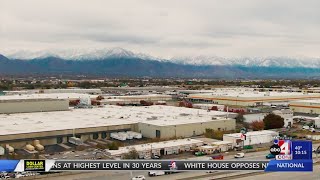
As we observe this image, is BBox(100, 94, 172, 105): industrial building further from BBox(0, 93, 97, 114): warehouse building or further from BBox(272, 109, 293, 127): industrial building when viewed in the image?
BBox(272, 109, 293, 127): industrial building

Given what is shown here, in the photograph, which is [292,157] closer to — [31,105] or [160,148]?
[160,148]

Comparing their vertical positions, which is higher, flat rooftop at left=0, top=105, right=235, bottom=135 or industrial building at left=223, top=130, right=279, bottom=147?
flat rooftop at left=0, top=105, right=235, bottom=135

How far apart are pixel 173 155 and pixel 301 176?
258 inches

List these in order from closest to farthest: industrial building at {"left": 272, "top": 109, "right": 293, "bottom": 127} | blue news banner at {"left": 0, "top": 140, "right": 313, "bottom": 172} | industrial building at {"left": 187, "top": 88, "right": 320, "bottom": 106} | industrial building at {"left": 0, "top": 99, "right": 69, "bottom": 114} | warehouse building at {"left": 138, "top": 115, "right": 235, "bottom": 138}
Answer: blue news banner at {"left": 0, "top": 140, "right": 313, "bottom": 172} < warehouse building at {"left": 138, "top": 115, "right": 235, "bottom": 138} < industrial building at {"left": 272, "top": 109, "right": 293, "bottom": 127} < industrial building at {"left": 0, "top": 99, "right": 69, "bottom": 114} < industrial building at {"left": 187, "top": 88, "right": 320, "bottom": 106}

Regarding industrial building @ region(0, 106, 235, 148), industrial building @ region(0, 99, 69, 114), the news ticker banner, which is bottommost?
industrial building @ region(0, 106, 235, 148)

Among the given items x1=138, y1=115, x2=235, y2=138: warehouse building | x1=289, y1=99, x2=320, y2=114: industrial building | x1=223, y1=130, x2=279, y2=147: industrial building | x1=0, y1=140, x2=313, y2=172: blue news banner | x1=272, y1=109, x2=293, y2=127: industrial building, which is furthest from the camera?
x1=289, y1=99, x2=320, y2=114: industrial building

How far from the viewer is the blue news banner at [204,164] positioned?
8.66 m

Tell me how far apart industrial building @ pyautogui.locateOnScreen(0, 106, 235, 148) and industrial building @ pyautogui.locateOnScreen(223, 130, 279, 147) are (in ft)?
10.4

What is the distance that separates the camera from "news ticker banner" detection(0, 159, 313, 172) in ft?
28.5

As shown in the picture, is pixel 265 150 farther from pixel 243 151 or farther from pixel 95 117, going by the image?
pixel 95 117

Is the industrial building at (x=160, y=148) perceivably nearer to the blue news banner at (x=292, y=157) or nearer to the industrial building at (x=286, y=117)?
the industrial building at (x=286, y=117)

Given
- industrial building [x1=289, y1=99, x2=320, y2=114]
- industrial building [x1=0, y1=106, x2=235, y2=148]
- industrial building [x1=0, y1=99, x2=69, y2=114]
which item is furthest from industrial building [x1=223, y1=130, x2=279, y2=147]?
industrial building [x1=0, y1=99, x2=69, y2=114]

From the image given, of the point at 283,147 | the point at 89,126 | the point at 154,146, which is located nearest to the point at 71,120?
the point at 89,126

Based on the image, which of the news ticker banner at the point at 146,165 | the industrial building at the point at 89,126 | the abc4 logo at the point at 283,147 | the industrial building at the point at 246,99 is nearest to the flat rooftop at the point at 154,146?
the industrial building at the point at 89,126
